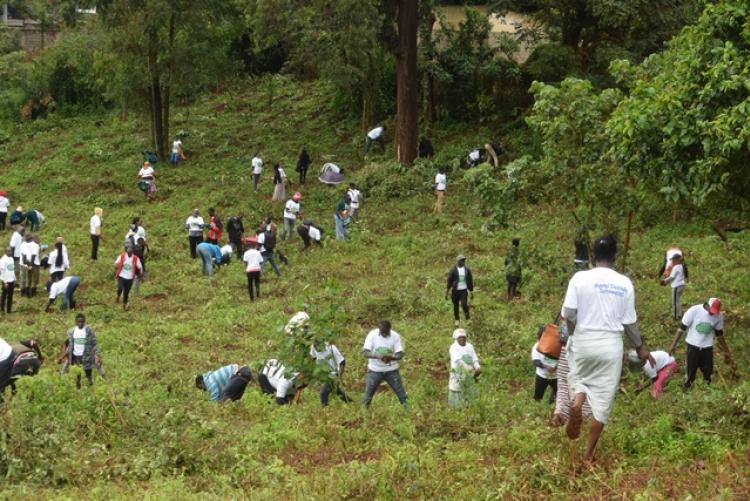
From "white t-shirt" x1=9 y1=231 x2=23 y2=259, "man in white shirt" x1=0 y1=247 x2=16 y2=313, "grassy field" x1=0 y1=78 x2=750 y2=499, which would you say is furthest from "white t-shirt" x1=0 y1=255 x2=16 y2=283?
"white t-shirt" x1=9 y1=231 x2=23 y2=259

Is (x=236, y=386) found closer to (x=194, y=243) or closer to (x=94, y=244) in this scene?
(x=194, y=243)

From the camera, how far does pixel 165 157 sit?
111 ft

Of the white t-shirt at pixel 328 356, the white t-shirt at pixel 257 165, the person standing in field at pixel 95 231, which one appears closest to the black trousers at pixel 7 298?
the person standing in field at pixel 95 231

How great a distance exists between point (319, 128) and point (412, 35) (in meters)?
7.93

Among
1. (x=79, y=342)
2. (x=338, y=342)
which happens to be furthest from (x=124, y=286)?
(x=79, y=342)

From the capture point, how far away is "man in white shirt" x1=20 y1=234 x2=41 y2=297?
20.4 meters

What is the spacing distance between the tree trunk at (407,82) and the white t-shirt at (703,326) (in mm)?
18180

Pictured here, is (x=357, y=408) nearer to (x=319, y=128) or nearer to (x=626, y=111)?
(x=626, y=111)

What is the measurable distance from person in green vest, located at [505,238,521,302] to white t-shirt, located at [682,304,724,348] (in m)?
5.02

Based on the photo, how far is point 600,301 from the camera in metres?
6.90

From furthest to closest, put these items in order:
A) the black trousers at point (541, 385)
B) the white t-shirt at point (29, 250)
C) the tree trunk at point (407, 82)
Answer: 1. the tree trunk at point (407, 82)
2. the white t-shirt at point (29, 250)
3. the black trousers at point (541, 385)

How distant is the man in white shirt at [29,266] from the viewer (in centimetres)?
2041

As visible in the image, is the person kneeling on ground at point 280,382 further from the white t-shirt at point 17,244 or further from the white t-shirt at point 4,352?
the white t-shirt at point 17,244

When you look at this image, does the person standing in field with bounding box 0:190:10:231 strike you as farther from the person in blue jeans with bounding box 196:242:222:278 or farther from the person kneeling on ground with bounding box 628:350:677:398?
the person kneeling on ground with bounding box 628:350:677:398
